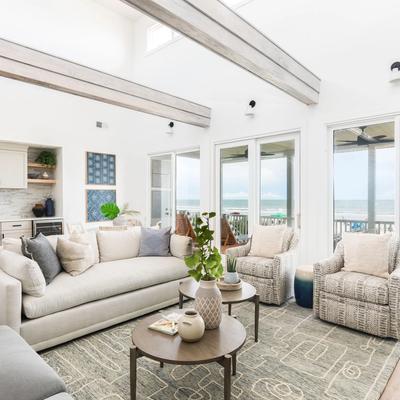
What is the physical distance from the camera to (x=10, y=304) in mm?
2393

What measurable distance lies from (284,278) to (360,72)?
2.69 m

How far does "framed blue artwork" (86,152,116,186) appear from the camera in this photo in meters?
6.73

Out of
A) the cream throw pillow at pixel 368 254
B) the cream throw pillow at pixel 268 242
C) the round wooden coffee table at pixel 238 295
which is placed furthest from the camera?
the cream throw pillow at pixel 268 242

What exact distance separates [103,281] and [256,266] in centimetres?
181

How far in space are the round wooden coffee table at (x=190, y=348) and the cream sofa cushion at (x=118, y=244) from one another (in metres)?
1.88

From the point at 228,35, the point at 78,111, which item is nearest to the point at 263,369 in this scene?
the point at 228,35

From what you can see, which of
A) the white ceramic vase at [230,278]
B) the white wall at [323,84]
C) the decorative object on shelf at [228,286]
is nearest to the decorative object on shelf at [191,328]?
the decorative object on shelf at [228,286]

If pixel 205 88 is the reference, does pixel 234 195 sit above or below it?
below

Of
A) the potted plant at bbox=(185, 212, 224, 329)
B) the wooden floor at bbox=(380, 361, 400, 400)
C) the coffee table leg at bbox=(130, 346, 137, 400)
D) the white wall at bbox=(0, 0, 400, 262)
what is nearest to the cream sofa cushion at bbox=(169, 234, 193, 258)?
the white wall at bbox=(0, 0, 400, 262)

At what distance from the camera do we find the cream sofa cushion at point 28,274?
8.39ft

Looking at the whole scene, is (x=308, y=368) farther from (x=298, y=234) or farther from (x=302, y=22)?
(x=302, y=22)

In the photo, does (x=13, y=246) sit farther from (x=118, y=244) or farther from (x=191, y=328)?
(x=191, y=328)

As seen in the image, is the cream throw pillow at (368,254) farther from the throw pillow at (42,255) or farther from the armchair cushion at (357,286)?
the throw pillow at (42,255)

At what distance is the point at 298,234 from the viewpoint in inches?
166
